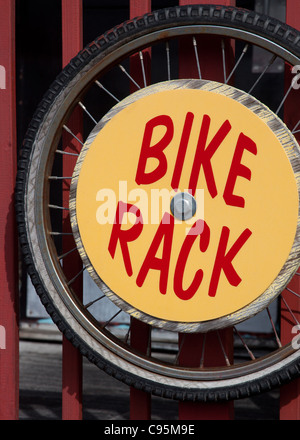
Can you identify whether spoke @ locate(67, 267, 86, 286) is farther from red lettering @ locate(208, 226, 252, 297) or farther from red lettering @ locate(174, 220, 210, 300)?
red lettering @ locate(208, 226, 252, 297)

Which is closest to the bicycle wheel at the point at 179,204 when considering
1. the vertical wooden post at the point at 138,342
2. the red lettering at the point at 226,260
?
the red lettering at the point at 226,260

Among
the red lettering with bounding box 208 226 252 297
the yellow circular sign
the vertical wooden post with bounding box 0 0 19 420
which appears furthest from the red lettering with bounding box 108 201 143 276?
the vertical wooden post with bounding box 0 0 19 420

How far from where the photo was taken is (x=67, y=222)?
224 cm

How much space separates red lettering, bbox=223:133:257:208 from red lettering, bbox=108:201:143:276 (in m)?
0.28

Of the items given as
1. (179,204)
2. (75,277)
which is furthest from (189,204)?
(75,277)

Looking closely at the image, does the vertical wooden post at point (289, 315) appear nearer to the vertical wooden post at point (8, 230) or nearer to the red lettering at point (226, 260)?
the red lettering at point (226, 260)

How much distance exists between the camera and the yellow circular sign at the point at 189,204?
1907 millimetres

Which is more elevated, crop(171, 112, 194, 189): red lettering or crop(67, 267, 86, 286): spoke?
crop(171, 112, 194, 189): red lettering

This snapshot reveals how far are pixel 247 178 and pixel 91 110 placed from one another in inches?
114

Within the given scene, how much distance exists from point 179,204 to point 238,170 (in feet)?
0.67

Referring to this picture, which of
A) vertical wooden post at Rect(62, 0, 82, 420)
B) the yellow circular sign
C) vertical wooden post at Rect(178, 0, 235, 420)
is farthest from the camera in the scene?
vertical wooden post at Rect(62, 0, 82, 420)

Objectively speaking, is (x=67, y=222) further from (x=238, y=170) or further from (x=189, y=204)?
(x=238, y=170)

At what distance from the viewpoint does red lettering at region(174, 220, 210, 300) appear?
6.46 ft

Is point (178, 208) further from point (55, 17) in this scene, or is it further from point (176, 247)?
point (55, 17)
